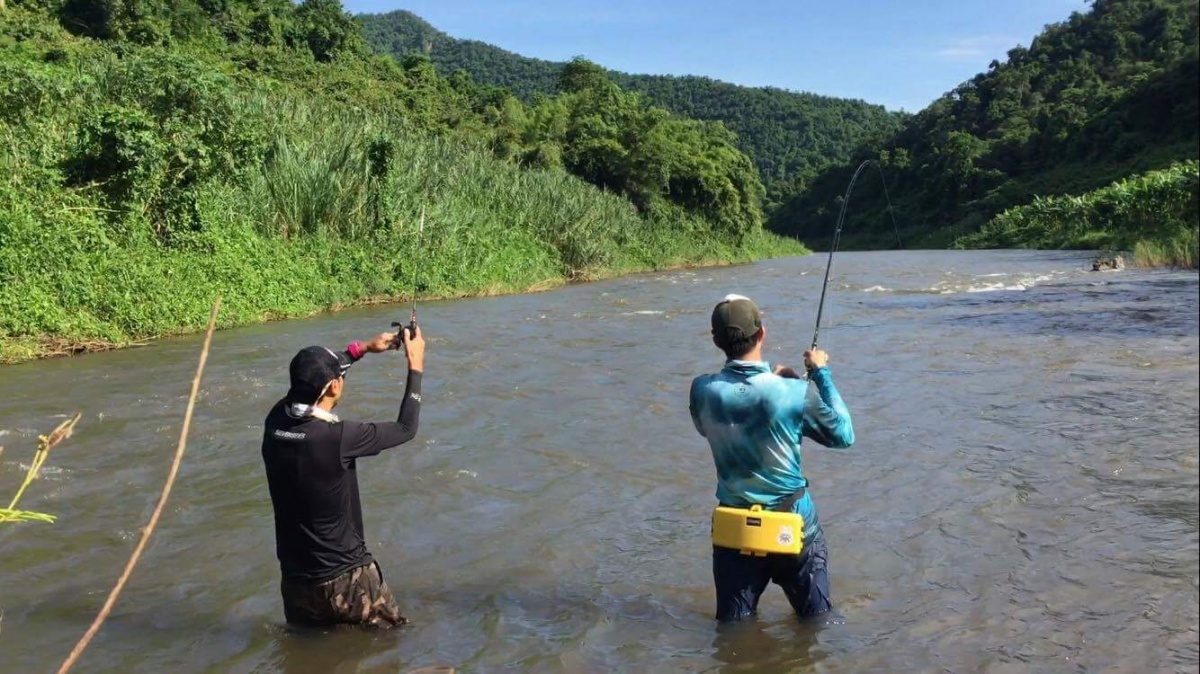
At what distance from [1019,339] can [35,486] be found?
11.6 meters

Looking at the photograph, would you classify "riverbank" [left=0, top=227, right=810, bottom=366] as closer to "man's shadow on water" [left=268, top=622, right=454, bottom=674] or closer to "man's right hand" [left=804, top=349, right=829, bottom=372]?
"man's shadow on water" [left=268, top=622, right=454, bottom=674]

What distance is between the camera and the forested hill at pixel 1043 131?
3.08m

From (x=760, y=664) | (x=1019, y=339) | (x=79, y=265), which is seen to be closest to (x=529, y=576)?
(x=760, y=664)

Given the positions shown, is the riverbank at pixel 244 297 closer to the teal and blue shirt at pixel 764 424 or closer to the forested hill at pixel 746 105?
the teal and blue shirt at pixel 764 424

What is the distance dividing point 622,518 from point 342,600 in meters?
2.37

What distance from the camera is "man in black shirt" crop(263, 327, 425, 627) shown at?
392cm

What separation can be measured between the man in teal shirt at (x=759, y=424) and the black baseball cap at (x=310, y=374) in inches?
61.4

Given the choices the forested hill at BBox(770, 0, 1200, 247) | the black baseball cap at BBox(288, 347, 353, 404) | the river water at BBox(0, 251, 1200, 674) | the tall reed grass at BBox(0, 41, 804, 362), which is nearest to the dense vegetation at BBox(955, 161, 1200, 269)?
the forested hill at BBox(770, 0, 1200, 247)

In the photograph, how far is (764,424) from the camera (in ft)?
12.0

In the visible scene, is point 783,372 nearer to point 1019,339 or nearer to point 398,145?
point 1019,339

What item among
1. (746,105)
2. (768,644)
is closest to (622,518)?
(768,644)

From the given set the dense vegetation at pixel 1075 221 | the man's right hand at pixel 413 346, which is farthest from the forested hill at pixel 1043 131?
the man's right hand at pixel 413 346

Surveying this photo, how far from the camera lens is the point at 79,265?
13516mm

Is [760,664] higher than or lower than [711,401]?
lower
